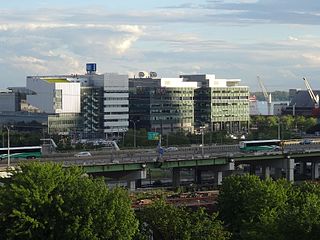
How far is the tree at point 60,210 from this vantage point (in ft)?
119

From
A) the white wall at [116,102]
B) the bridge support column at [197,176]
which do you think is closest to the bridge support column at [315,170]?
the bridge support column at [197,176]

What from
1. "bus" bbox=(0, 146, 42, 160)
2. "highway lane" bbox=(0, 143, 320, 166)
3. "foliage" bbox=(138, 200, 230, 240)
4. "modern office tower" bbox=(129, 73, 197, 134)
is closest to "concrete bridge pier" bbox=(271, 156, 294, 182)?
"highway lane" bbox=(0, 143, 320, 166)

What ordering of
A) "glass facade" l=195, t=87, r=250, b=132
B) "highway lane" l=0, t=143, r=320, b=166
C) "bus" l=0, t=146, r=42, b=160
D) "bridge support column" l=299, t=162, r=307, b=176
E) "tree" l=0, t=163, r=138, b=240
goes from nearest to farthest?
"tree" l=0, t=163, r=138, b=240 < "highway lane" l=0, t=143, r=320, b=166 < "bus" l=0, t=146, r=42, b=160 < "bridge support column" l=299, t=162, r=307, b=176 < "glass facade" l=195, t=87, r=250, b=132

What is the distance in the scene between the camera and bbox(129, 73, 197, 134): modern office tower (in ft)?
510

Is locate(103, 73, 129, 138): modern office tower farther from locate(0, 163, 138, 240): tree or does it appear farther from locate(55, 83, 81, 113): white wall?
locate(0, 163, 138, 240): tree

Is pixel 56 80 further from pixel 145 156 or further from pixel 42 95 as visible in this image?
pixel 145 156

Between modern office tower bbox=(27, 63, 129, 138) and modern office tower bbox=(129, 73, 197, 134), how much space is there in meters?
5.75

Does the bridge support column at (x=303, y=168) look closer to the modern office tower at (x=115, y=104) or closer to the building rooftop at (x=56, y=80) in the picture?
the modern office tower at (x=115, y=104)

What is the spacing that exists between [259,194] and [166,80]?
4654 inches

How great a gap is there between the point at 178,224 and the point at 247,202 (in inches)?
271

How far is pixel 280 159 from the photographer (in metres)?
85.6

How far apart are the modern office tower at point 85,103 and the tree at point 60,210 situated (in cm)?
10443

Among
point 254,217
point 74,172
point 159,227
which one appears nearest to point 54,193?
point 74,172

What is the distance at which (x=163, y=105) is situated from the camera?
516 ft
